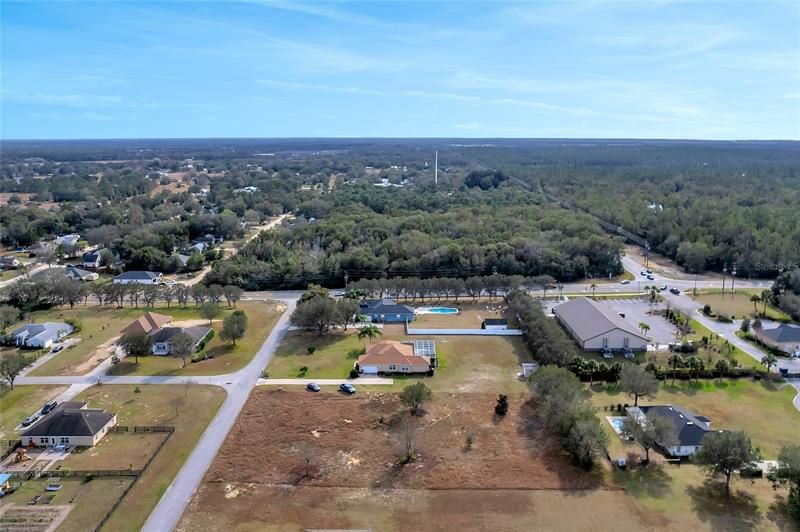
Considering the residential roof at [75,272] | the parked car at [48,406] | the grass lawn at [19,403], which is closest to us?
the grass lawn at [19,403]

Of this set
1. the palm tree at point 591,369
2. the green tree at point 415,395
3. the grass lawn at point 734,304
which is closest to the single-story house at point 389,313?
the green tree at point 415,395

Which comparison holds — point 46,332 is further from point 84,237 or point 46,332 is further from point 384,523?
point 84,237

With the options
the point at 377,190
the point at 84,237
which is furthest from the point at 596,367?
the point at 377,190

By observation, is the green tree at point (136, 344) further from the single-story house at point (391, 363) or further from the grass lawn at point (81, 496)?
the single-story house at point (391, 363)

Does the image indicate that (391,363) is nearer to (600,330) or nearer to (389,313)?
(389,313)

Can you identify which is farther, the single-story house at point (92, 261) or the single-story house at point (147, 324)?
the single-story house at point (92, 261)

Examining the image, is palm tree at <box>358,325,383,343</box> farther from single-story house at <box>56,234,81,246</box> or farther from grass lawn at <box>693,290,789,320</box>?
single-story house at <box>56,234,81,246</box>
